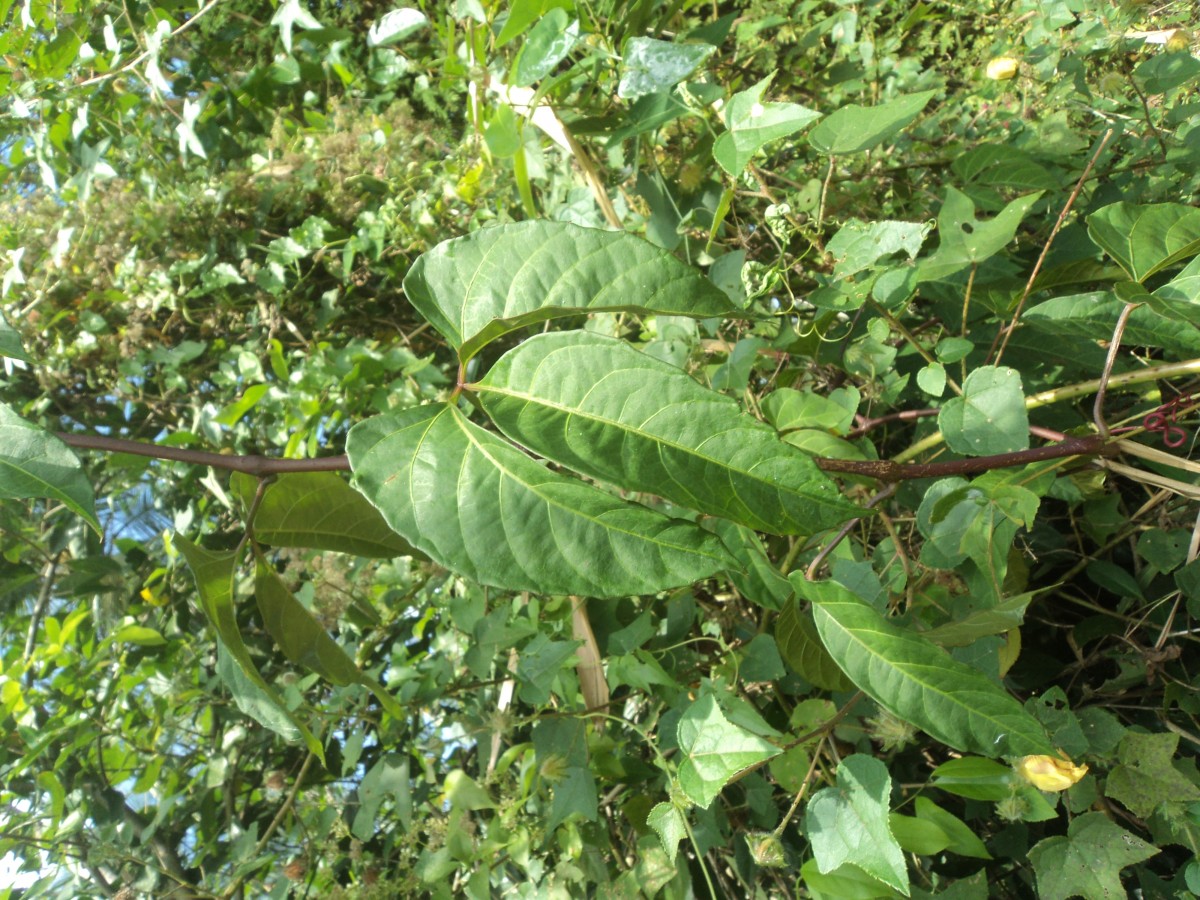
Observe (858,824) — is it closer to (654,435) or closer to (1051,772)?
(1051,772)

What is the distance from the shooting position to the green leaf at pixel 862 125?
28.6 inches

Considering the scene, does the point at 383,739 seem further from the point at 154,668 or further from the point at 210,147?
the point at 210,147

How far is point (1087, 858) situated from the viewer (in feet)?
2.35

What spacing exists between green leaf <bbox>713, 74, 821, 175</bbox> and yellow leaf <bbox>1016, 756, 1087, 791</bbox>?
492 millimetres

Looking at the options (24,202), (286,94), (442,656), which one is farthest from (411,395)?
(24,202)

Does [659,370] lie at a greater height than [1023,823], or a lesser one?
greater

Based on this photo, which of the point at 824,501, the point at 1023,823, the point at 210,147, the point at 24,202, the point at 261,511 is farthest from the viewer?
the point at 24,202

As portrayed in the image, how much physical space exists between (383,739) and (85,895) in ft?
1.72

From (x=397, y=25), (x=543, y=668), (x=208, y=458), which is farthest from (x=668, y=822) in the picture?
(x=397, y=25)

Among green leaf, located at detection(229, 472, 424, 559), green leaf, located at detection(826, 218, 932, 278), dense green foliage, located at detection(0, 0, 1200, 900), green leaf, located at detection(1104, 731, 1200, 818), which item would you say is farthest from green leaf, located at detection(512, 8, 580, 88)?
green leaf, located at detection(1104, 731, 1200, 818)

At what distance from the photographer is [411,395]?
1.29 meters

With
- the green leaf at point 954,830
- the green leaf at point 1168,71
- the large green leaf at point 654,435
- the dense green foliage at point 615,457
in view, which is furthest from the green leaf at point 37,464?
the green leaf at point 1168,71

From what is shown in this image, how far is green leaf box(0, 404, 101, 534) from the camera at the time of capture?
1.56ft

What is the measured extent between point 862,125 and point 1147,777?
0.60 metres
